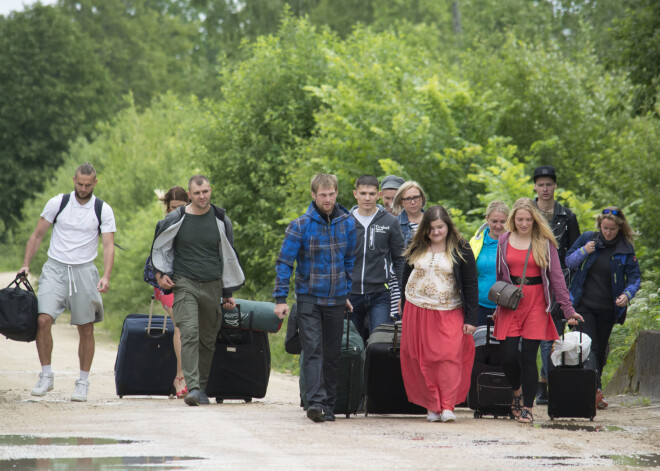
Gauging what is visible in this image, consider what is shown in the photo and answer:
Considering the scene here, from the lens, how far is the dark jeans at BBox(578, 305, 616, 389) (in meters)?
10.9

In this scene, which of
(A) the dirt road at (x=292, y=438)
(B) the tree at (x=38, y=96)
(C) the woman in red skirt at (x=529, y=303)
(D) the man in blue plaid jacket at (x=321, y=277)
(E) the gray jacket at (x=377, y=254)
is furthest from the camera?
(B) the tree at (x=38, y=96)

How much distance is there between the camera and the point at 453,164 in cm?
2033

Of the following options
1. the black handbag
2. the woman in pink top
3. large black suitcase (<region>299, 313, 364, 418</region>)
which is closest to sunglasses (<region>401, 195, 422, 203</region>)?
the black handbag

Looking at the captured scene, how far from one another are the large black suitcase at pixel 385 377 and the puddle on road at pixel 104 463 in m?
3.20

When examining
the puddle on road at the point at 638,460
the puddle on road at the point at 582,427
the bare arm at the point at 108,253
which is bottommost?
the puddle on road at the point at 582,427

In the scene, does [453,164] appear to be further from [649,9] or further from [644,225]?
[649,9]

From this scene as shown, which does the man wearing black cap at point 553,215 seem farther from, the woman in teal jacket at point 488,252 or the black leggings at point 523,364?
the black leggings at point 523,364

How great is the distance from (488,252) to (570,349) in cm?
136

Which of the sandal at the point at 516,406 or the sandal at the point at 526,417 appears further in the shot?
the sandal at the point at 516,406

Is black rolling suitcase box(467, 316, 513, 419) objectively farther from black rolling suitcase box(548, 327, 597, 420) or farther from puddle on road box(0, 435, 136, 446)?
puddle on road box(0, 435, 136, 446)

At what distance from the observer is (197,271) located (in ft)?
33.7

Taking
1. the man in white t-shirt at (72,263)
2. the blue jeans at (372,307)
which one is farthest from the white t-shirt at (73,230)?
the blue jeans at (372,307)

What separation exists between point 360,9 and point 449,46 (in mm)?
6743

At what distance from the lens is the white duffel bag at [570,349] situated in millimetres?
9805
